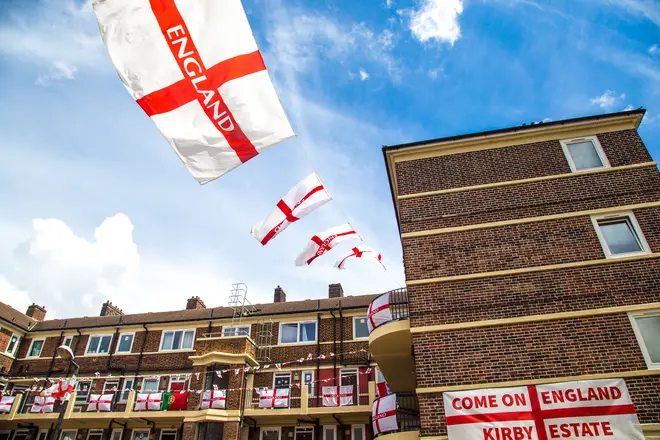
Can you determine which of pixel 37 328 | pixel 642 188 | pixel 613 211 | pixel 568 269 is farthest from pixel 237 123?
pixel 37 328

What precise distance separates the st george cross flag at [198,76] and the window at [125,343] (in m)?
24.9

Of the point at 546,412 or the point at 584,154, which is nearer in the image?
the point at 546,412

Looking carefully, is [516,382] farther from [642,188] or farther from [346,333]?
[346,333]

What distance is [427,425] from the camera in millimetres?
10672

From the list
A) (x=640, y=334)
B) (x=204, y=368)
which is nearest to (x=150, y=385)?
(x=204, y=368)

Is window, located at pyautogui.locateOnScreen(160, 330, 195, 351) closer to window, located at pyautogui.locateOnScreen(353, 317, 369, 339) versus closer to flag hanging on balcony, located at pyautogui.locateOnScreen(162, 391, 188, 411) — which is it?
flag hanging on balcony, located at pyautogui.locateOnScreen(162, 391, 188, 411)

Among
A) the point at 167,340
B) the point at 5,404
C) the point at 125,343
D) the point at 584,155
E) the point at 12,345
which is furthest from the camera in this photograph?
the point at 12,345

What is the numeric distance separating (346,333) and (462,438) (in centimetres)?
1534

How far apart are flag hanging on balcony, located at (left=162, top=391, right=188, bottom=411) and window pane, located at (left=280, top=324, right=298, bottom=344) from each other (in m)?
6.09

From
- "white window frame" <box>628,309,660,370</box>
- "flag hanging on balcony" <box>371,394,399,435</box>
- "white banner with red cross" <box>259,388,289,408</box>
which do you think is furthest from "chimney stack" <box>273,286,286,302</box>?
"white window frame" <box>628,309,660,370</box>

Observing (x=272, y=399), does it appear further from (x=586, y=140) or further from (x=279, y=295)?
(x=586, y=140)

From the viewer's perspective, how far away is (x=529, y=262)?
1229 cm

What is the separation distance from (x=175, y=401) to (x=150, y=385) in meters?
4.25

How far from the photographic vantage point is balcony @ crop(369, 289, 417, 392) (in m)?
12.9
